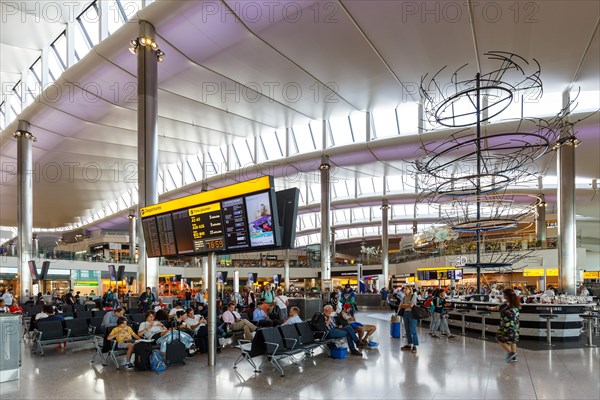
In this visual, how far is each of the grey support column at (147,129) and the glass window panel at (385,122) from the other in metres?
15.6

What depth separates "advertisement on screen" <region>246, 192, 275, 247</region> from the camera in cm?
850

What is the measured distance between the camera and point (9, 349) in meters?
8.00

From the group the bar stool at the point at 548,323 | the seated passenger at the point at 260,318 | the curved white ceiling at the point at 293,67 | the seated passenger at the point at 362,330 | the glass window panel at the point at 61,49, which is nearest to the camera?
the seated passenger at the point at 362,330

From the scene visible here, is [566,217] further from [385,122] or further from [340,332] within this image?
[340,332]

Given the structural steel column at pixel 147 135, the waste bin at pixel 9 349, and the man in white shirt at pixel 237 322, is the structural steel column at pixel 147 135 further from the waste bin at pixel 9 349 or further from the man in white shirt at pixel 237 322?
the waste bin at pixel 9 349

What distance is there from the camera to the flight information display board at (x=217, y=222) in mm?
8555

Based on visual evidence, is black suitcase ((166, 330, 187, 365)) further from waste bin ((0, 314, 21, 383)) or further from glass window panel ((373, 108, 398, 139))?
glass window panel ((373, 108, 398, 139))

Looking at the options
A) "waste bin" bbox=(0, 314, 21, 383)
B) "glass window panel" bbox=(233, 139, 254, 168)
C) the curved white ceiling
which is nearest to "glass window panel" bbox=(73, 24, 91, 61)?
the curved white ceiling

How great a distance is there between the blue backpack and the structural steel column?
321 inches

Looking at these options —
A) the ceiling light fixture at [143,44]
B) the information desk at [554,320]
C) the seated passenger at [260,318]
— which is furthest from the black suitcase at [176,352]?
the ceiling light fixture at [143,44]

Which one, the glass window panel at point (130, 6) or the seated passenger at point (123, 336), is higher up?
the glass window panel at point (130, 6)

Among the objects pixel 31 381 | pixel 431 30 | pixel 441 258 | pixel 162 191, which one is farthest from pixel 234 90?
pixel 441 258

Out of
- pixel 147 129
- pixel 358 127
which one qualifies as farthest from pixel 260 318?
pixel 358 127

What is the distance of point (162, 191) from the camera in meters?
45.5
